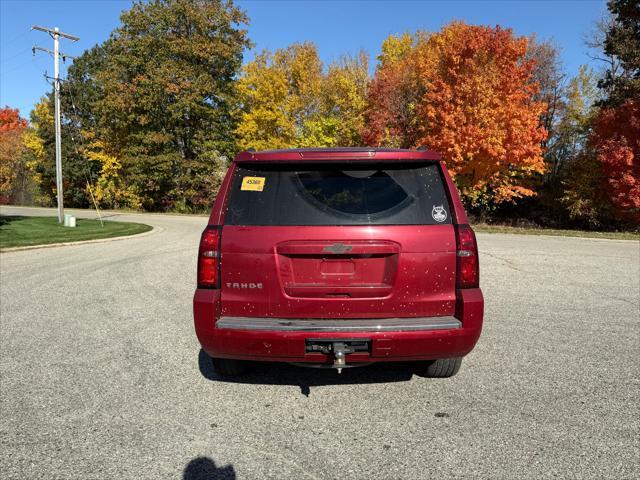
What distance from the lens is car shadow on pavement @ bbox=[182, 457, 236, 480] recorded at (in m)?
2.48

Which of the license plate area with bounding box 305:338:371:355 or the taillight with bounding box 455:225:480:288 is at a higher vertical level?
the taillight with bounding box 455:225:480:288

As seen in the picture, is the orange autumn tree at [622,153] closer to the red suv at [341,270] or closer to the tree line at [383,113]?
the tree line at [383,113]

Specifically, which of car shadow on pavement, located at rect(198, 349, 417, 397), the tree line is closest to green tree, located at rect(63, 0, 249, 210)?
the tree line

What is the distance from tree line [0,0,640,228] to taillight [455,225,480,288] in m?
21.4

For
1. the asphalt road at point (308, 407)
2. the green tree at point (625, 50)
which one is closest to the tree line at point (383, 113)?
the green tree at point (625, 50)

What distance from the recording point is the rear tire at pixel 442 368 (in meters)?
3.69

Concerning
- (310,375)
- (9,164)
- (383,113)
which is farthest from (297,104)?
(9,164)

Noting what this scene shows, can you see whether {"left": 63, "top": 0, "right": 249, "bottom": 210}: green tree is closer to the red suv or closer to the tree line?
the tree line

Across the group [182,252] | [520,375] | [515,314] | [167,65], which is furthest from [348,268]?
[167,65]

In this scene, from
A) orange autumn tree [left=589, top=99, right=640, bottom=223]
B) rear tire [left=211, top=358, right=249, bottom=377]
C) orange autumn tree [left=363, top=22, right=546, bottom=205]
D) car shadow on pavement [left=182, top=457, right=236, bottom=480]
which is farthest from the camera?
orange autumn tree [left=363, top=22, right=546, bottom=205]

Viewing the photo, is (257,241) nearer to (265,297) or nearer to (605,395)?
(265,297)

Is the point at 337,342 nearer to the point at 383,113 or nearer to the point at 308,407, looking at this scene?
the point at 308,407

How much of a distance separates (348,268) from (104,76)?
4170 centimetres

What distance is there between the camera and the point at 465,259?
304cm
